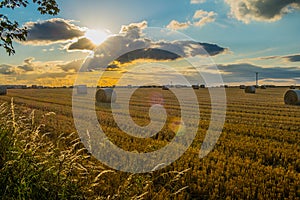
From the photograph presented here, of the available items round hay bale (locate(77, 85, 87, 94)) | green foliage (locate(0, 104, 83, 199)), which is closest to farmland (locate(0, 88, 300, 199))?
green foliage (locate(0, 104, 83, 199))

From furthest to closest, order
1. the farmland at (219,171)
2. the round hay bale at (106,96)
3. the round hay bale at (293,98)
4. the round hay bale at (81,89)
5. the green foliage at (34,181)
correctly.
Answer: the round hay bale at (81,89), the round hay bale at (106,96), the round hay bale at (293,98), the farmland at (219,171), the green foliage at (34,181)

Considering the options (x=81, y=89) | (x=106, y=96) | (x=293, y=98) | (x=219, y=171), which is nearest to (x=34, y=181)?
(x=219, y=171)

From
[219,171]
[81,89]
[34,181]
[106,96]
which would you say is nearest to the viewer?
[34,181]

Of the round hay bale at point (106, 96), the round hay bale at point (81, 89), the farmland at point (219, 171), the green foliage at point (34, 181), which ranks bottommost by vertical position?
the farmland at point (219, 171)

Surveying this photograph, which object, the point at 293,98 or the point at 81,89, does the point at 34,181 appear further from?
the point at 81,89

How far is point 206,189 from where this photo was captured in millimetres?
5746

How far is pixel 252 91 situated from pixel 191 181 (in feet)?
139

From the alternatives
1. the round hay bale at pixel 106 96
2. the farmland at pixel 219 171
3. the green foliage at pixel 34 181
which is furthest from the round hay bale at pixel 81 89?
the green foliage at pixel 34 181

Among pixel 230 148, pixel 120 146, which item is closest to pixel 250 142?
pixel 230 148

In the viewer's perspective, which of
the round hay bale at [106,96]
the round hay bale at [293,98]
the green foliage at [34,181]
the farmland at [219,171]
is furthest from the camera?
the round hay bale at [106,96]

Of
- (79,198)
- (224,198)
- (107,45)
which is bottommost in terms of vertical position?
(224,198)

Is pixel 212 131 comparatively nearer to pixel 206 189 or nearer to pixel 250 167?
pixel 250 167

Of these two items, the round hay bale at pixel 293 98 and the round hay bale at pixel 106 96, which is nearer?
the round hay bale at pixel 293 98

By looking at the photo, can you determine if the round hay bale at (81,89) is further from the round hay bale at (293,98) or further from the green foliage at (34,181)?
the green foliage at (34,181)
